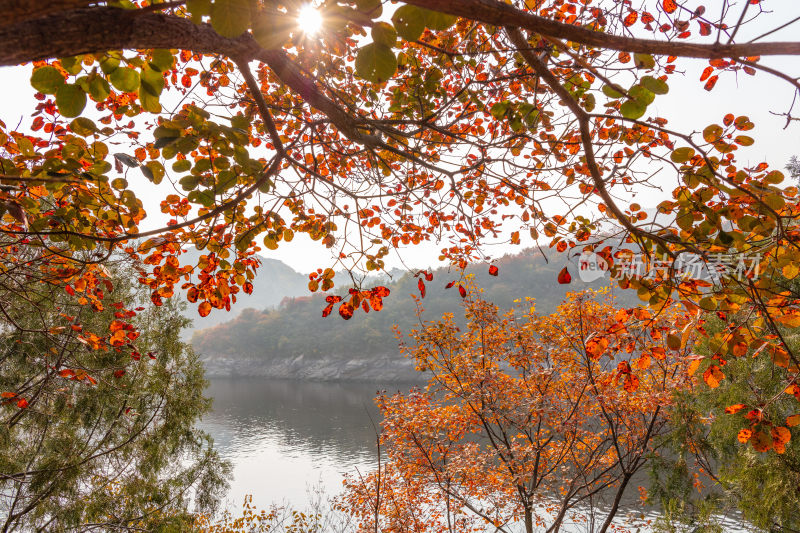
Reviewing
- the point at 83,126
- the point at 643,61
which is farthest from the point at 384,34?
the point at 83,126

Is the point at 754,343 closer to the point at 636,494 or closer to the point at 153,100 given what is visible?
the point at 153,100

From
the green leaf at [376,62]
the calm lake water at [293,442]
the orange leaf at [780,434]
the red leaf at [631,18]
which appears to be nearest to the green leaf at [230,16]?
the green leaf at [376,62]

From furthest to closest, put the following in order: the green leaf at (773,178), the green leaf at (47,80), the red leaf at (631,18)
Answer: the red leaf at (631,18), the green leaf at (773,178), the green leaf at (47,80)

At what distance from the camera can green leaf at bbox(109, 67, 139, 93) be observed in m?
1.34

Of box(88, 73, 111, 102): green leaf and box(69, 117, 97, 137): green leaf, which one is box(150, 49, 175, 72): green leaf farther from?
box(69, 117, 97, 137): green leaf

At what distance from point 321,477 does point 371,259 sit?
702 inches

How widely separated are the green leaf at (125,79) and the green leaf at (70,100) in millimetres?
105

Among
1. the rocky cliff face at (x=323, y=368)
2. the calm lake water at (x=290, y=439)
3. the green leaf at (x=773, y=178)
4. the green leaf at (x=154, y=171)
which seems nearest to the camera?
the green leaf at (x=773, y=178)

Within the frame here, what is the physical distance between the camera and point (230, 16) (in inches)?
37.1

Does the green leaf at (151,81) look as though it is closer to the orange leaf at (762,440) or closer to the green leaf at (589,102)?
the green leaf at (589,102)

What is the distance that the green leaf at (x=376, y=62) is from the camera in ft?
3.68

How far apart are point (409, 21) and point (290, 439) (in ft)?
86.7

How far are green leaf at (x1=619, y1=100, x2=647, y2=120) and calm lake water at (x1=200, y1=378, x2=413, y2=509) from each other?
7.23 metres

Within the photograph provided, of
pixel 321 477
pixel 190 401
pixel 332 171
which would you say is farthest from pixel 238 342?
pixel 332 171
